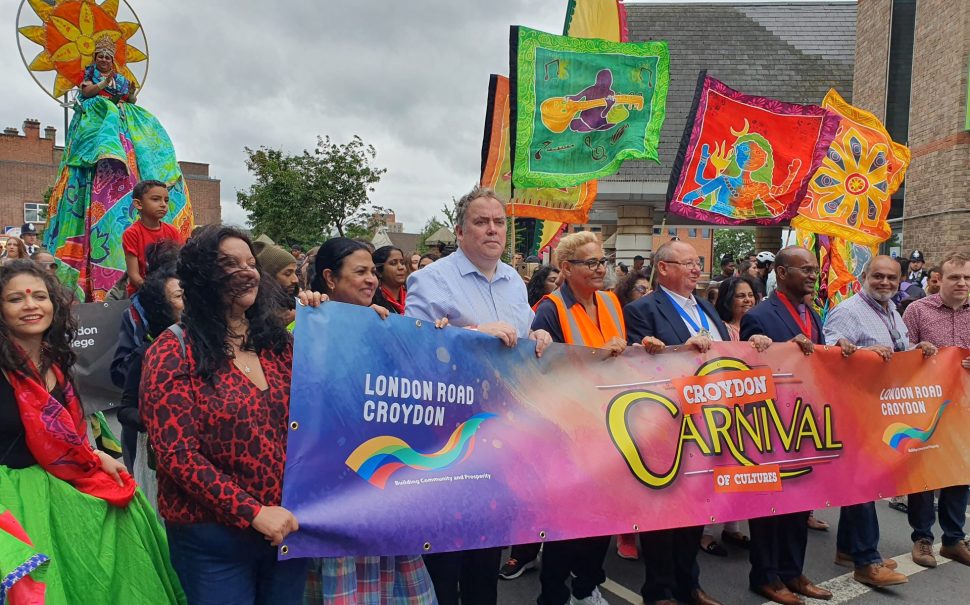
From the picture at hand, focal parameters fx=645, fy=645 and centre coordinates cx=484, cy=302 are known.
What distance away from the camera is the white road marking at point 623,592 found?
379cm

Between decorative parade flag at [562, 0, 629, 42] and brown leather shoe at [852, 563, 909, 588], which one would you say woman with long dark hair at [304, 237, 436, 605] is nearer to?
brown leather shoe at [852, 563, 909, 588]

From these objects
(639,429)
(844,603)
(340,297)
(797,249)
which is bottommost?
(844,603)

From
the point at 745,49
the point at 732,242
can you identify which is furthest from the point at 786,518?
the point at 732,242

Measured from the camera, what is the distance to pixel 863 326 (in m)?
4.15

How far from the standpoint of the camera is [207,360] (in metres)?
2.10

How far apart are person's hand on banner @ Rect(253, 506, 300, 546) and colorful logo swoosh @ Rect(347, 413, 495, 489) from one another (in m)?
0.31

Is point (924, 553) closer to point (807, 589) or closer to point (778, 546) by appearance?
point (807, 589)

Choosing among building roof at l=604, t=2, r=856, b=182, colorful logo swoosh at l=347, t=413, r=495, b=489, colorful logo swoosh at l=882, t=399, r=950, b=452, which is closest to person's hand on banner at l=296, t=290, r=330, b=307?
colorful logo swoosh at l=347, t=413, r=495, b=489

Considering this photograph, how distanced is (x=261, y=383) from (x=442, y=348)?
78 cm

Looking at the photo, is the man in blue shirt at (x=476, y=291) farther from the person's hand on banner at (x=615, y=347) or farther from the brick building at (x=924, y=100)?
the brick building at (x=924, y=100)

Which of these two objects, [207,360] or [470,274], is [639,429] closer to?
[470,274]

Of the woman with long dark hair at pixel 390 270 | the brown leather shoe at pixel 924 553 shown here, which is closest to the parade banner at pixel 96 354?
the woman with long dark hair at pixel 390 270

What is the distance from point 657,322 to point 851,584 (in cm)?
205

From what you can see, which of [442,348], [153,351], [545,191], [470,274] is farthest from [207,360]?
[545,191]
